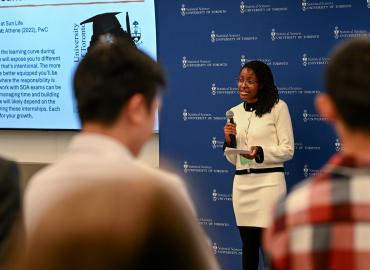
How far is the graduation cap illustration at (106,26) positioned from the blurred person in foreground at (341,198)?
4546 millimetres

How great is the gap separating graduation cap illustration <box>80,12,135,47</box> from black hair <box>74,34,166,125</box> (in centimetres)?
433

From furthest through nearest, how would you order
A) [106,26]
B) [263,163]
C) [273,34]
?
[106,26] < [273,34] < [263,163]

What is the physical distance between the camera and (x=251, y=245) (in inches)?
187

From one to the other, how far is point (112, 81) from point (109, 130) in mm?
111

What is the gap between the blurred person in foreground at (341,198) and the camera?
134cm

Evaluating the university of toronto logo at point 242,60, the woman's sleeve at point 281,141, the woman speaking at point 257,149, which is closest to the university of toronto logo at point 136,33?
the university of toronto logo at point 242,60

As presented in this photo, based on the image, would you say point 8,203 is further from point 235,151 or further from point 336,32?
point 336,32

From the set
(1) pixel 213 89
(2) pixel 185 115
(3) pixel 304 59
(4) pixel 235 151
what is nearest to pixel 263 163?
(4) pixel 235 151

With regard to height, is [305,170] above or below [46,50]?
below

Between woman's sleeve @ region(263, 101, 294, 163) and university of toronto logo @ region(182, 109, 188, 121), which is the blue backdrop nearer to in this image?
university of toronto logo @ region(182, 109, 188, 121)

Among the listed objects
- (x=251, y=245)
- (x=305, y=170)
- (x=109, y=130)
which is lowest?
(x=251, y=245)

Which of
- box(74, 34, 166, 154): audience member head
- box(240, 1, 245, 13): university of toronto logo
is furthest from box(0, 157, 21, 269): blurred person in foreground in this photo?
box(240, 1, 245, 13): university of toronto logo

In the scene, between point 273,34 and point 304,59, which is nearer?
point 304,59

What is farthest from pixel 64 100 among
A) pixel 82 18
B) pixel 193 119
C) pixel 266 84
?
pixel 266 84
